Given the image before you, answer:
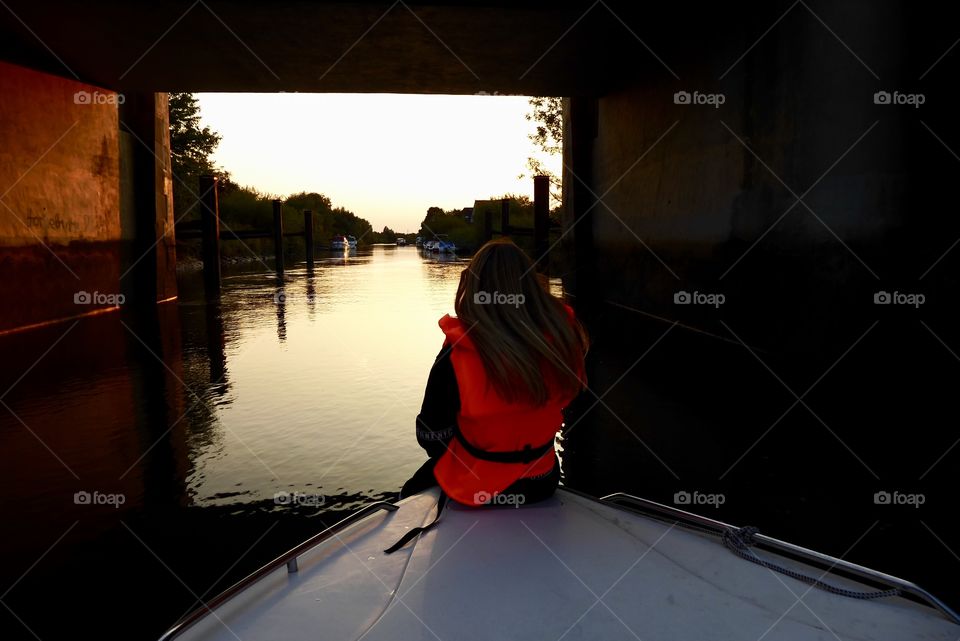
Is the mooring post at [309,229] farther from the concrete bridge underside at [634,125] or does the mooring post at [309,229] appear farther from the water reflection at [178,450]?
the water reflection at [178,450]

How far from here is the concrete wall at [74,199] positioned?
9.27 meters

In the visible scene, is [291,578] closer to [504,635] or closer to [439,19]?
[504,635]

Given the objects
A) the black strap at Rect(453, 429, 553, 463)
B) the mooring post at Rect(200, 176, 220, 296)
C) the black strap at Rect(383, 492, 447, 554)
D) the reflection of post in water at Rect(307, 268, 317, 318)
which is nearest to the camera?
the black strap at Rect(383, 492, 447, 554)

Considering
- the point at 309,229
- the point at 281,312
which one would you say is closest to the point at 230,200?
the point at 309,229

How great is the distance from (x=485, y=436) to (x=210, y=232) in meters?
16.0

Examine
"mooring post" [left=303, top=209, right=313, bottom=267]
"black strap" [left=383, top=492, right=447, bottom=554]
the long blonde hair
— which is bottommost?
"black strap" [left=383, top=492, right=447, bottom=554]

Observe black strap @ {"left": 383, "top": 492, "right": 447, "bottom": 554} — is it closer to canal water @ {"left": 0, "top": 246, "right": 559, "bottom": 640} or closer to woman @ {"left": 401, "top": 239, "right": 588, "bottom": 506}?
woman @ {"left": 401, "top": 239, "right": 588, "bottom": 506}

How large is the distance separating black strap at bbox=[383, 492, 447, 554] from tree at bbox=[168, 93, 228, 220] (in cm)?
3366

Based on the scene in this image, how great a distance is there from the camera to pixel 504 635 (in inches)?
63.4

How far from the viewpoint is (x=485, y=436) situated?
236 centimetres

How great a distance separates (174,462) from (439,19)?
715cm

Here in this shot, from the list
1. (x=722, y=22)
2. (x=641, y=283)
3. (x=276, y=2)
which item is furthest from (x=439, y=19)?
(x=641, y=283)

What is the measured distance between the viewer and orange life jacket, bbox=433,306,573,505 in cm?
231

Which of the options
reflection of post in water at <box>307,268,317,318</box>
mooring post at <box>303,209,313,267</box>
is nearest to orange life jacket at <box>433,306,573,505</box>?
reflection of post in water at <box>307,268,317,318</box>
